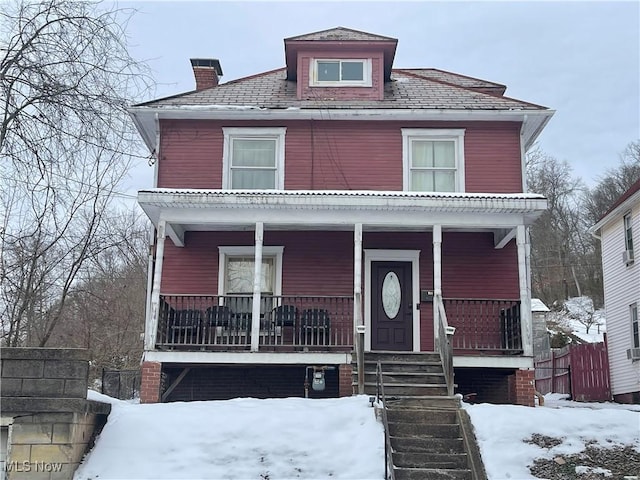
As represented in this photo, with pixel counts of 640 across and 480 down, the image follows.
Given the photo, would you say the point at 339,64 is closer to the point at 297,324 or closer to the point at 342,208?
the point at 342,208

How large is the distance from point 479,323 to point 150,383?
21.1 feet

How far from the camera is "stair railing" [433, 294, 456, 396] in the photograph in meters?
11.1

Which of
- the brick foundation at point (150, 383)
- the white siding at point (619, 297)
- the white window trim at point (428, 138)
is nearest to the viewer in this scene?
the brick foundation at point (150, 383)

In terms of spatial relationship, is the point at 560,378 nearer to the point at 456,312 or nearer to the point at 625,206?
the point at 625,206

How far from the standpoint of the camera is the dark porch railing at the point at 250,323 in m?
12.8

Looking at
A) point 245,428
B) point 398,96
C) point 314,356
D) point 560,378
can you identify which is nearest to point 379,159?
point 398,96

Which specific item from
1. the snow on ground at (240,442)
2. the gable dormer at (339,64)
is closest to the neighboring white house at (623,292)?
the gable dormer at (339,64)

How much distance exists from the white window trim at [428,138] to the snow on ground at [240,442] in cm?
636

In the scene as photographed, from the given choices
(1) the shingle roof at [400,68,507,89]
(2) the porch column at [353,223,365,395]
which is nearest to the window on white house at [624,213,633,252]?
(1) the shingle roof at [400,68,507,89]

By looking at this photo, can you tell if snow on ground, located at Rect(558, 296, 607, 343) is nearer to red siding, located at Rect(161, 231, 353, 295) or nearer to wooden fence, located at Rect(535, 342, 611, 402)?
wooden fence, located at Rect(535, 342, 611, 402)

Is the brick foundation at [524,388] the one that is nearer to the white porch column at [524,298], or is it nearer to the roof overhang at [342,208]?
the white porch column at [524,298]

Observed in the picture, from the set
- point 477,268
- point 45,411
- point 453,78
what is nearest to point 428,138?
point 477,268

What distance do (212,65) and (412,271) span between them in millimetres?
7511

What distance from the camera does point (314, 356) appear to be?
41.1 ft
